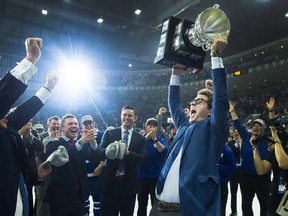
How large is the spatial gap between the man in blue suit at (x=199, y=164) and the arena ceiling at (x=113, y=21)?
29.0ft

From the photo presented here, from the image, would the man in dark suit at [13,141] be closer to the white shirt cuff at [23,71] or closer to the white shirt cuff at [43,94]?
the white shirt cuff at [23,71]

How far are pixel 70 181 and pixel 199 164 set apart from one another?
5.34ft

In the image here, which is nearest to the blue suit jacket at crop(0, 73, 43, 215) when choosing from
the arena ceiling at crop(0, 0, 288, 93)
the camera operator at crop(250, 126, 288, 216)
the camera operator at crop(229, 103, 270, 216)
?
the camera operator at crop(250, 126, 288, 216)

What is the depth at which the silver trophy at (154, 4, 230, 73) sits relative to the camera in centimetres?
206

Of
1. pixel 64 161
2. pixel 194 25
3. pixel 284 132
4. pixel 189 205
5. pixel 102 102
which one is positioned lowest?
pixel 189 205

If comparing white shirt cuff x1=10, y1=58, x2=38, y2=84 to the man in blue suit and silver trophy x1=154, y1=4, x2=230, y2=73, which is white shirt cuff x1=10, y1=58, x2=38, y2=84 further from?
the man in blue suit

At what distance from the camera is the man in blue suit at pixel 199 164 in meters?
1.85

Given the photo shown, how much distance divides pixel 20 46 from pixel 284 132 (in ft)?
51.7

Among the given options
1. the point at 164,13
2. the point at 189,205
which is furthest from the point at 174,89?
the point at 164,13

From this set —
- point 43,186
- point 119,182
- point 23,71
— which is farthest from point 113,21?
point 23,71

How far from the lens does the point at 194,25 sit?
213 centimetres

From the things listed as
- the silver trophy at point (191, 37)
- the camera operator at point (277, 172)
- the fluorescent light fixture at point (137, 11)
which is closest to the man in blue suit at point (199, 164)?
the silver trophy at point (191, 37)

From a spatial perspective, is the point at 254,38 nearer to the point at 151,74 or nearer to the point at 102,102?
the point at 151,74

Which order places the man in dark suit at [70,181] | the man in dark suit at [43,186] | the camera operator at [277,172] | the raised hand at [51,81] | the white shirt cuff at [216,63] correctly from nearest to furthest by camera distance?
Result: the white shirt cuff at [216,63] < the raised hand at [51,81] < the camera operator at [277,172] < the man in dark suit at [70,181] < the man in dark suit at [43,186]
